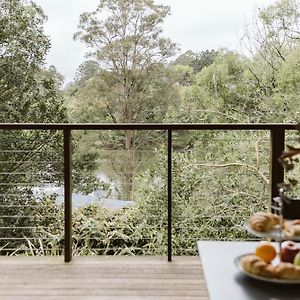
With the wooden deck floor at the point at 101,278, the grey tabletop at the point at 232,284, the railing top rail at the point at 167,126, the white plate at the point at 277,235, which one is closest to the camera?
the grey tabletop at the point at 232,284

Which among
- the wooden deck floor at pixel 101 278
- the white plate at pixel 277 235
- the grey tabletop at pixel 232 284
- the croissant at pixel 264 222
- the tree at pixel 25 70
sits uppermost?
the tree at pixel 25 70

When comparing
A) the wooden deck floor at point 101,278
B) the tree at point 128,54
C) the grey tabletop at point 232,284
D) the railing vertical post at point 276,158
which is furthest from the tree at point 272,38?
the grey tabletop at point 232,284

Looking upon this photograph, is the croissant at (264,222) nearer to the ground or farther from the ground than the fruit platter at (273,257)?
farther from the ground

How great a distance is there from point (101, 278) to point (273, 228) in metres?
1.93

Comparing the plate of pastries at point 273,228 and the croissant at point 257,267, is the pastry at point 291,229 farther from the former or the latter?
the croissant at point 257,267

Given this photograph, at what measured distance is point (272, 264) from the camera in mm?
1677

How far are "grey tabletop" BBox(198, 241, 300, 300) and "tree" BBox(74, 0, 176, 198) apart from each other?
19.5ft

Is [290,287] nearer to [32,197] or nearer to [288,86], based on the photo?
[32,197]

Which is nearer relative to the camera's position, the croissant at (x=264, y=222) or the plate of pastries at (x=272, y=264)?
the plate of pastries at (x=272, y=264)

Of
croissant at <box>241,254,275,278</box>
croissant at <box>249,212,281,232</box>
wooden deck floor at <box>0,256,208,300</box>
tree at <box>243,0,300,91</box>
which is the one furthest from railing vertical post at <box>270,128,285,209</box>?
tree at <box>243,0,300,91</box>

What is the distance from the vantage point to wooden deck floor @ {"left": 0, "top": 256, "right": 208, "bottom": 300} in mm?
3117

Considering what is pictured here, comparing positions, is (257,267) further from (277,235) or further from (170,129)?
(170,129)

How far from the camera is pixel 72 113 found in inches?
297

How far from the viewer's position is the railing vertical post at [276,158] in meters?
3.75
